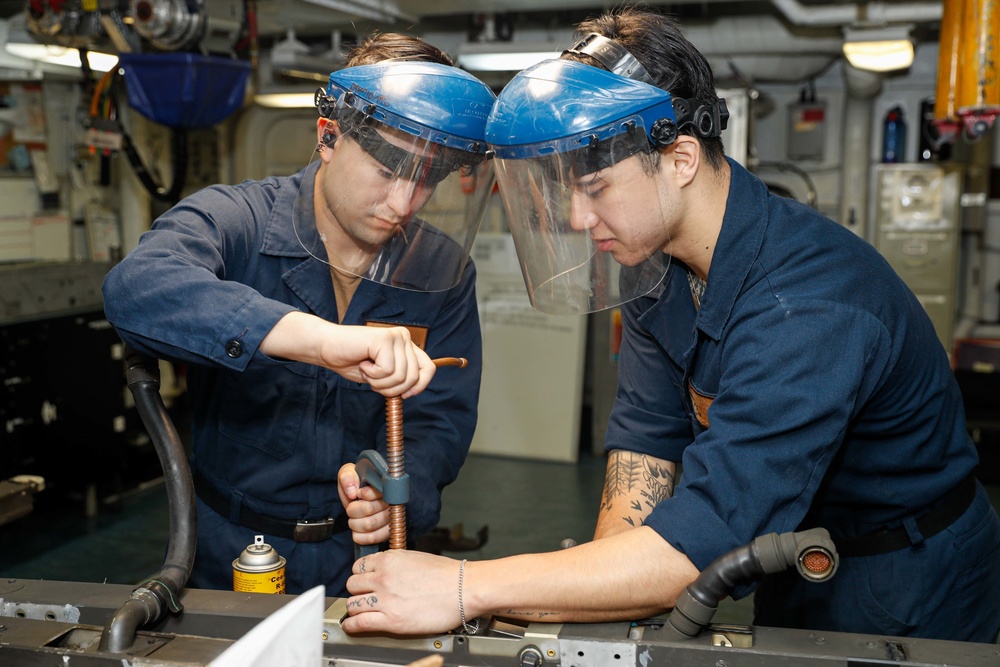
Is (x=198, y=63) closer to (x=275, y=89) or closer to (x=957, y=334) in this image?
(x=275, y=89)

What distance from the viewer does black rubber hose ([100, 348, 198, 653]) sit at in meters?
1.05

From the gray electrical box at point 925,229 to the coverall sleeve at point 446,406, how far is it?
3959mm

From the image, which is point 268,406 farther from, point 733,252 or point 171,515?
point 733,252

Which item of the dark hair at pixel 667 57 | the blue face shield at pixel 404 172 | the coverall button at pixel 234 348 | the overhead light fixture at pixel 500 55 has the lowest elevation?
the coverall button at pixel 234 348

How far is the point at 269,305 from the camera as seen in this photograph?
119 cm

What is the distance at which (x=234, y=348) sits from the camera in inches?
45.7

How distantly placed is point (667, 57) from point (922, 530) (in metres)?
0.86

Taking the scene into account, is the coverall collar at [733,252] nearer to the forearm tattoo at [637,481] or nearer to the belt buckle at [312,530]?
the forearm tattoo at [637,481]

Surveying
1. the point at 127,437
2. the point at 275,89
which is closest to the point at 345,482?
the point at 127,437

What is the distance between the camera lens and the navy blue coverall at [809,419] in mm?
1085

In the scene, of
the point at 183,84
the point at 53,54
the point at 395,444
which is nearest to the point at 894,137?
the point at 183,84

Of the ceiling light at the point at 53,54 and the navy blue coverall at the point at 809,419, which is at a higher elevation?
the ceiling light at the point at 53,54

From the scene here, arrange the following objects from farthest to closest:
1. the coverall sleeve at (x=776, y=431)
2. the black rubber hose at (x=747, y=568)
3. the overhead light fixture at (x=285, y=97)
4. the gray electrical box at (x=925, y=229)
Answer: the overhead light fixture at (x=285, y=97)
the gray electrical box at (x=925, y=229)
the coverall sleeve at (x=776, y=431)
the black rubber hose at (x=747, y=568)

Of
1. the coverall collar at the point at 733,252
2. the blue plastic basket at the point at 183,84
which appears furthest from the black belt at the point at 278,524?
the blue plastic basket at the point at 183,84
